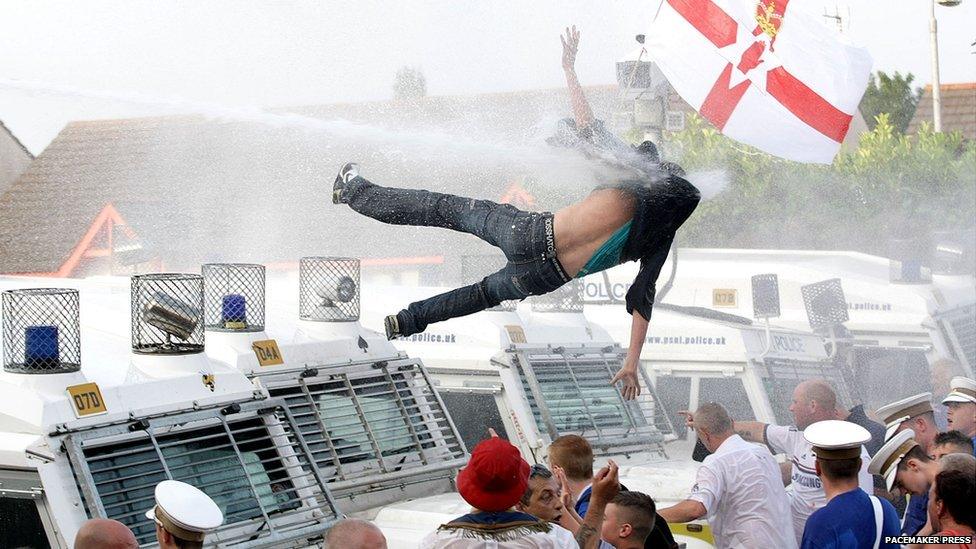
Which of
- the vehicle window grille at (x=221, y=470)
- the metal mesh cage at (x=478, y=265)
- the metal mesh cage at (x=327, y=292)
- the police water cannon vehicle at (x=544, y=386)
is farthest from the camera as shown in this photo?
the metal mesh cage at (x=478, y=265)

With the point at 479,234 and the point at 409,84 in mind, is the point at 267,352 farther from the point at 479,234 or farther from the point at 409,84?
the point at 409,84

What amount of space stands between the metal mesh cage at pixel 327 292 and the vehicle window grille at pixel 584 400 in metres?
1.65

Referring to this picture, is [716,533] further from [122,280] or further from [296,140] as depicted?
[296,140]

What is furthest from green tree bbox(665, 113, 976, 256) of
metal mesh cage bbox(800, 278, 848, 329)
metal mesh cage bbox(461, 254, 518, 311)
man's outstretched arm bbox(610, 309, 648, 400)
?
man's outstretched arm bbox(610, 309, 648, 400)

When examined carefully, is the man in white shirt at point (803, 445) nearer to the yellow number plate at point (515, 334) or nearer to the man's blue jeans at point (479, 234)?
the man's blue jeans at point (479, 234)

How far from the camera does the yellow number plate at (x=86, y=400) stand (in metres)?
5.61

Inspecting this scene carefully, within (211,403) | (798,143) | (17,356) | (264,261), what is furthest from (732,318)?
(264,261)

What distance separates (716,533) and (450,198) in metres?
2.06

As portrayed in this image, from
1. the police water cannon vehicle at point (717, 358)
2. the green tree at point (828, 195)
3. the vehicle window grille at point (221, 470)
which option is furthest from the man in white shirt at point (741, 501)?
the green tree at point (828, 195)

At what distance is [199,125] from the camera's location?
21.8 meters

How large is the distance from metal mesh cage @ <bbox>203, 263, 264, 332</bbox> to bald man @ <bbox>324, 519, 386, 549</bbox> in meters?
3.13

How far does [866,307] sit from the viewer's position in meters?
12.9

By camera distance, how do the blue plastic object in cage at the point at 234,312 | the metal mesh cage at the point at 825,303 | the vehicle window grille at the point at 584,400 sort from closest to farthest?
1. the blue plastic object in cage at the point at 234,312
2. the vehicle window grille at the point at 584,400
3. the metal mesh cage at the point at 825,303

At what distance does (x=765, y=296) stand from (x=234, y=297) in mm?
5839
